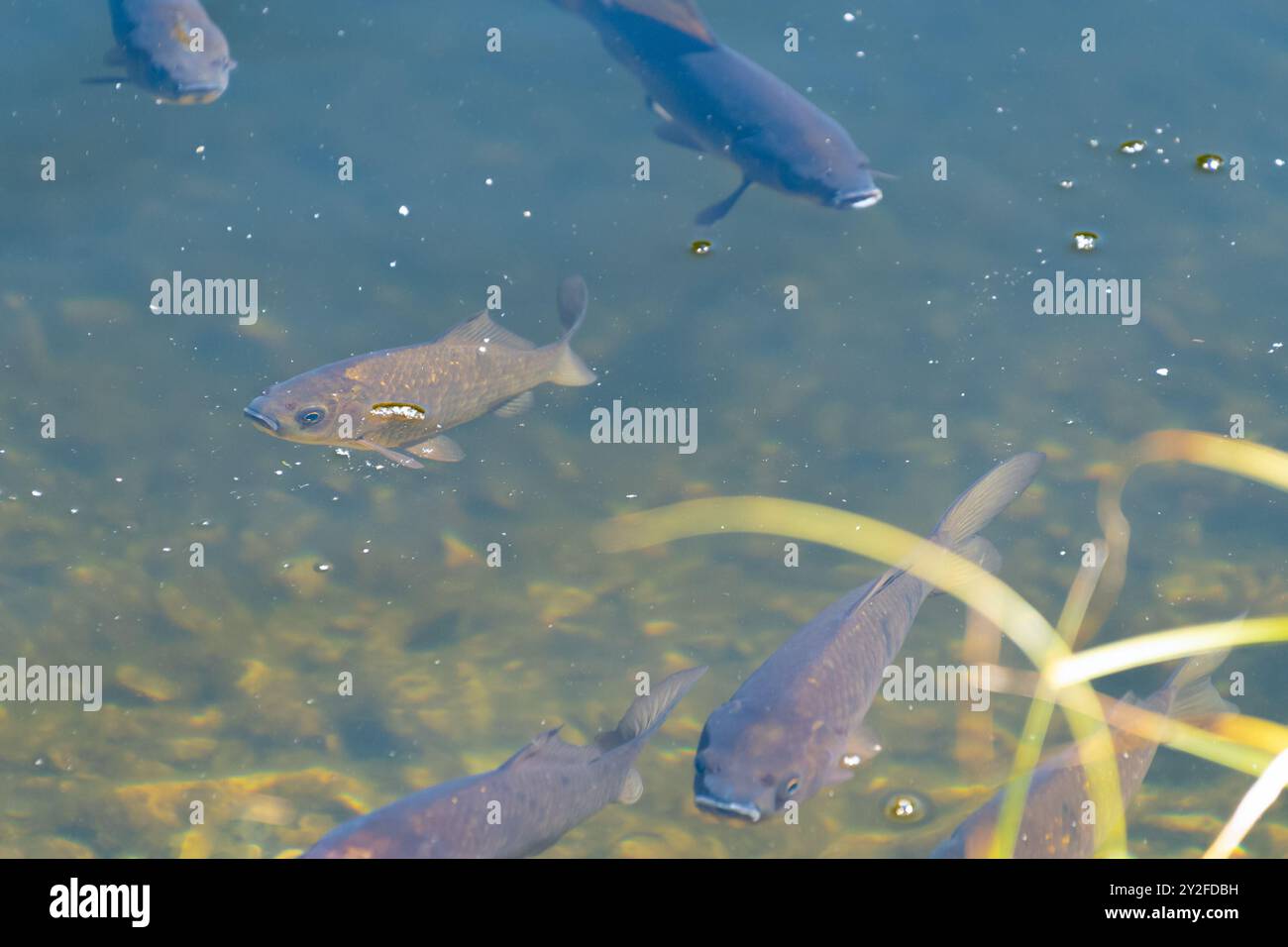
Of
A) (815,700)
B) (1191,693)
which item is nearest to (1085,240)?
(1191,693)

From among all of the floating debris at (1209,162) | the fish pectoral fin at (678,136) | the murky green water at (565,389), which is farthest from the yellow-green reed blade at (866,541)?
the floating debris at (1209,162)

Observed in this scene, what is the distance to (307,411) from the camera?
4.70 metres

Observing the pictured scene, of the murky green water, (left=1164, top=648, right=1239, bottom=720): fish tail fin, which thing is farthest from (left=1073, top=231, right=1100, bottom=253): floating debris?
(left=1164, top=648, right=1239, bottom=720): fish tail fin

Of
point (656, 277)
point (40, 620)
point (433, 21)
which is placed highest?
point (433, 21)

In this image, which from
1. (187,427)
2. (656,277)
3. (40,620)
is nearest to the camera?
(40,620)

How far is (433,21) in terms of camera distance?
24.7 feet

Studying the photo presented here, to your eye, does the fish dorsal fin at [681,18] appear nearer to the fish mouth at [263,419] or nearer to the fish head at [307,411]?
the fish head at [307,411]

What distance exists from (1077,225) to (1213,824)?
359 centimetres

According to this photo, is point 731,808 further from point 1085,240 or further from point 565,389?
point 1085,240

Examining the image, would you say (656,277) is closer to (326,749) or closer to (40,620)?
(326,749)

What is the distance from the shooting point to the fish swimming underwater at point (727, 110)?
209 inches

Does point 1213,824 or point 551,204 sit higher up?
point 551,204

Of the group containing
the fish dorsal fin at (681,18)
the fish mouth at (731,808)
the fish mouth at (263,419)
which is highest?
the fish dorsal fin at (681,18)
